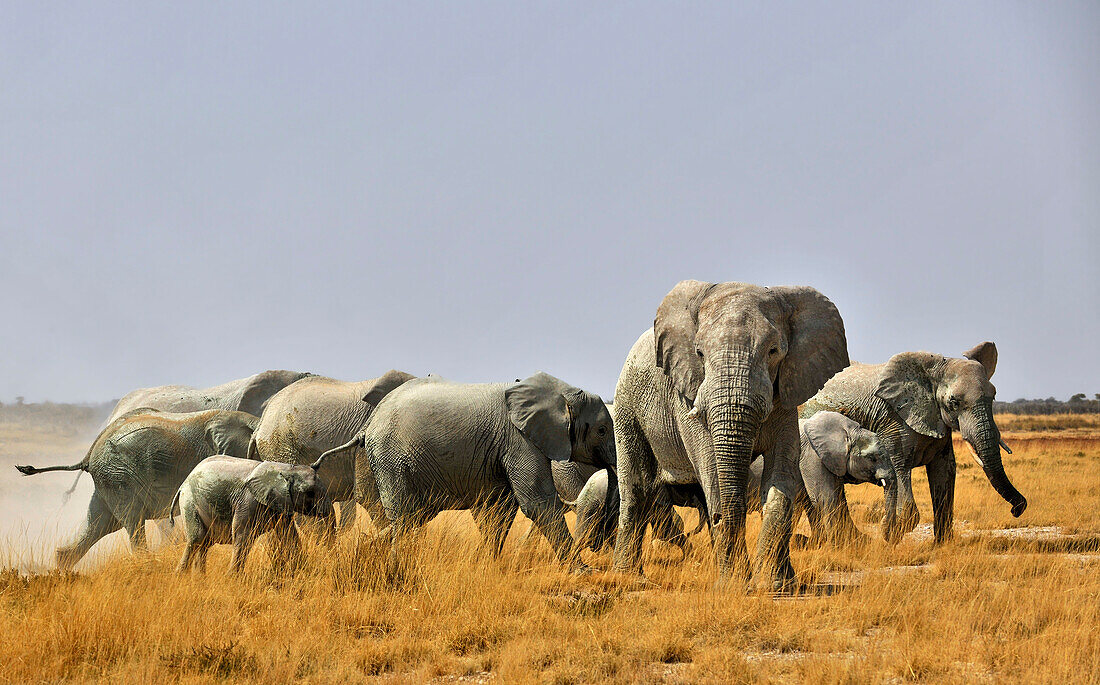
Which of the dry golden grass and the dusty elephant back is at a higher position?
the dusty elephant back

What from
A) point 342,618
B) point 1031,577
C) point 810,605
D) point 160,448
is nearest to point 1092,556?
point 1031,577

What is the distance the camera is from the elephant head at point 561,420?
432 inches

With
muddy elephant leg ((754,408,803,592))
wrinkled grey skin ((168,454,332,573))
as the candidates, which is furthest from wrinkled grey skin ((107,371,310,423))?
muddy elephant leg ((754,408,803,592))

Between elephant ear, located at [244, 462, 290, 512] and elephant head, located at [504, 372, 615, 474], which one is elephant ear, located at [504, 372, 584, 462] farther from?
elephant ear, located at [244, 462, 290, 512]

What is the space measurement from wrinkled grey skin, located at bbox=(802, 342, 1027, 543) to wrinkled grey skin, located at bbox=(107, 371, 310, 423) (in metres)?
9.72

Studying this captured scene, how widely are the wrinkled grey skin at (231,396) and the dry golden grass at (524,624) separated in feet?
25.7

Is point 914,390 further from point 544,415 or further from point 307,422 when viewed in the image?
point 307,422

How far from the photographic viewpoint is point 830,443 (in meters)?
13.8

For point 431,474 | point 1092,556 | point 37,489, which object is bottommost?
point 37,489

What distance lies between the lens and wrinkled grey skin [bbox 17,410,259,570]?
40.7 ft

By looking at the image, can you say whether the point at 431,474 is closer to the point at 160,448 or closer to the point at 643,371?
the point at 643,371

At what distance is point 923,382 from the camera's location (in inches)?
527

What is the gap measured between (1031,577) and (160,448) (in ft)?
32.5

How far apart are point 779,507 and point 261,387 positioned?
1190 cm
